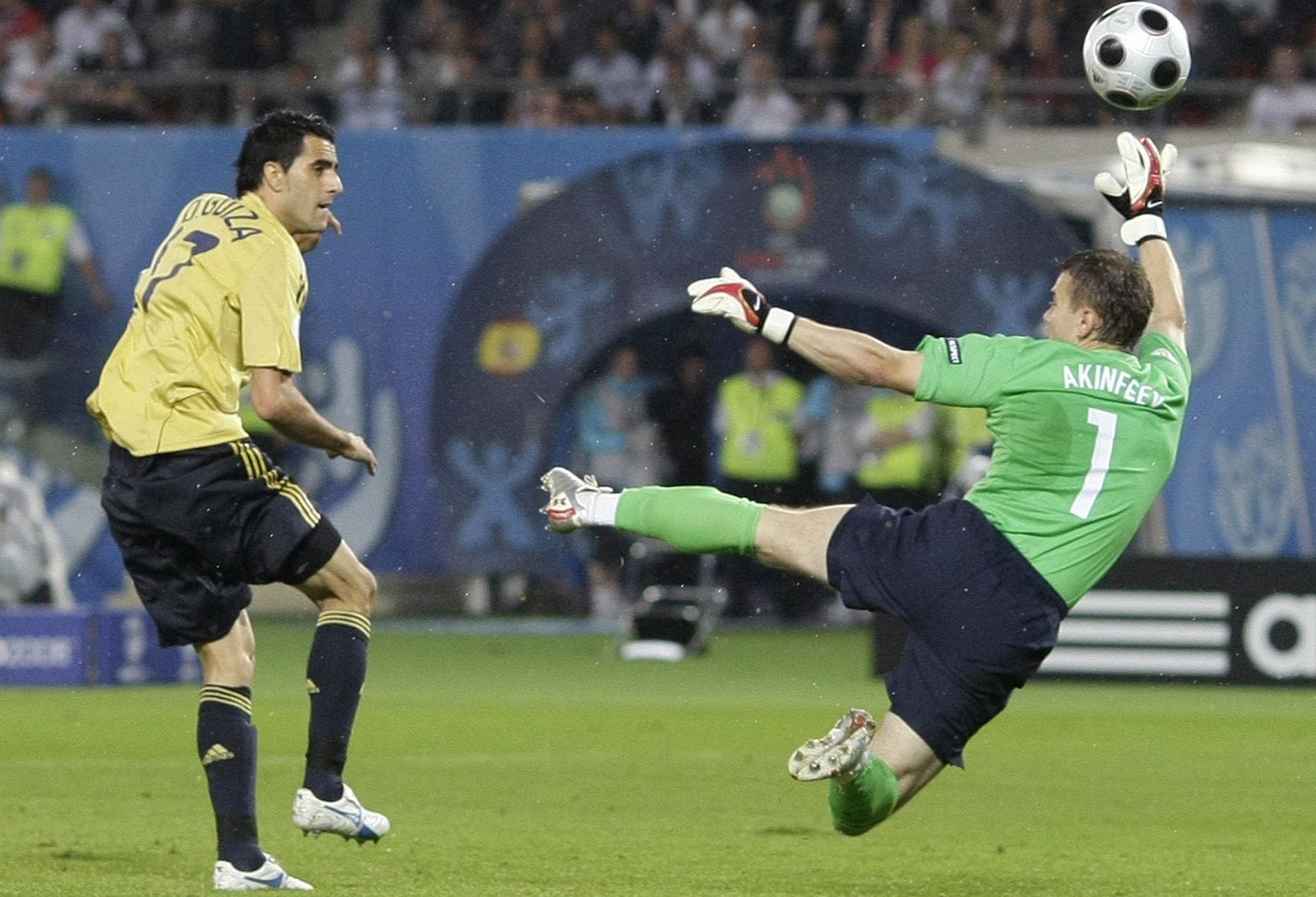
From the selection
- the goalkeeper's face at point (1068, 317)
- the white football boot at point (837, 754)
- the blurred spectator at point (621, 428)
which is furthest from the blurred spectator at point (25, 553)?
the goalkeeper's face at point (1068, 317)

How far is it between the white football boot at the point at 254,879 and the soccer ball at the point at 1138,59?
3.97 metres

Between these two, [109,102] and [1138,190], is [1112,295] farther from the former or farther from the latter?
[109,102]

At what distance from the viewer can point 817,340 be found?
21.6 ft

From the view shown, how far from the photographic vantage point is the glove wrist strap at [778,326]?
22.0ft

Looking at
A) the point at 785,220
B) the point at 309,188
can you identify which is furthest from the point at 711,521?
the point at 785,220

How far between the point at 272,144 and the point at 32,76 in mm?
14112

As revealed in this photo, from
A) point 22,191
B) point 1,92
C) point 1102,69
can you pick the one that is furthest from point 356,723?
point 1,92

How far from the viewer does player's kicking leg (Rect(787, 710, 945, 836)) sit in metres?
6.27

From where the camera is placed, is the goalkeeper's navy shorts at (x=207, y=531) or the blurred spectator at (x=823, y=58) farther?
the blurred spectator at (x=823, y=58)

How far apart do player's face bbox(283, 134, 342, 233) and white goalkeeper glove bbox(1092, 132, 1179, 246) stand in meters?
2.40

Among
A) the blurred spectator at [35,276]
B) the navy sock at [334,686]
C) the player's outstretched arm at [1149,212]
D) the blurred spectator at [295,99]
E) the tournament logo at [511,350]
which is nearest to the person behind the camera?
the navy sock at [334,686]

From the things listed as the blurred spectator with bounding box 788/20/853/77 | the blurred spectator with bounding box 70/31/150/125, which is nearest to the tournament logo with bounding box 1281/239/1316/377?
the blurred spectator with bounding box 788/20/853/77

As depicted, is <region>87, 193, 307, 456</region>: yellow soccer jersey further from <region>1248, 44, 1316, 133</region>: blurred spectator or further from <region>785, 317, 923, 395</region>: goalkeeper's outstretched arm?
<region>1248, 44, 1316, 133</region>: blurred spectator

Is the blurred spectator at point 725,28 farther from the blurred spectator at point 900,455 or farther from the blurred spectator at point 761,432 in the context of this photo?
the blurred spectator at point 900,455
